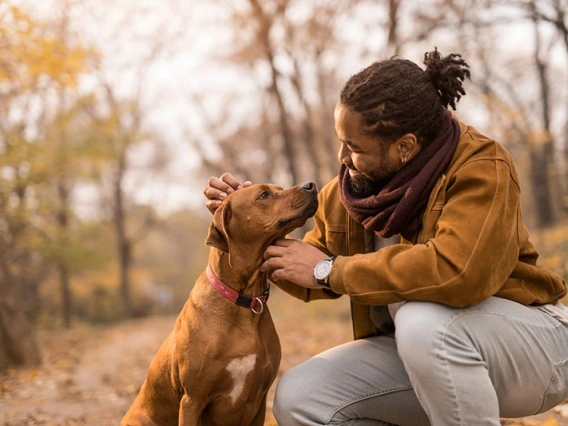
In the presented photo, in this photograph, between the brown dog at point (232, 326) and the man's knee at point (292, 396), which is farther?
the brown dog at point (232, 326)

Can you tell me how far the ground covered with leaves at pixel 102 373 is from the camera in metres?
4.55

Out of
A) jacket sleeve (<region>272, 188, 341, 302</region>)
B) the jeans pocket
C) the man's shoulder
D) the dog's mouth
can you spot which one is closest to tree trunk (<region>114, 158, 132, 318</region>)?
jacket sleeve (<region>272, 188, 341, 302</region>)

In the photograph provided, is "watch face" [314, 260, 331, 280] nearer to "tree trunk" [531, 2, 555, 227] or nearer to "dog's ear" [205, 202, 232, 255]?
"dog's ear" [205, 202, 232, 255]

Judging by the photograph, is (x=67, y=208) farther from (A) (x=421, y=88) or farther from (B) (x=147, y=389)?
(A) (x=421, y=88)

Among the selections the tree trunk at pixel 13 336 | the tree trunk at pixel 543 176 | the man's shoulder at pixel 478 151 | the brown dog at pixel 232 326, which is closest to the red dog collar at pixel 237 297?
the brown dog at pixel 232 326

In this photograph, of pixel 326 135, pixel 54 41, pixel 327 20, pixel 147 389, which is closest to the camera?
pixel 147 389

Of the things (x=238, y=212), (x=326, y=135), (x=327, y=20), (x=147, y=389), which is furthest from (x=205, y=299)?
(x=326, y=135)

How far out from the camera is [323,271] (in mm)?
2664

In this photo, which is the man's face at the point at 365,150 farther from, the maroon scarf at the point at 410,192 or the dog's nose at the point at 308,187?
the dog's nose at the point at 308,187

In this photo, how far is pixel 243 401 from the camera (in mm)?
Result: 3098

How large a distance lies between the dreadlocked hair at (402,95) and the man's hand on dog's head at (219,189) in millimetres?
918

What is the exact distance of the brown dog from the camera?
9.78ft

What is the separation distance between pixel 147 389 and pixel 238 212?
1213 millimetres

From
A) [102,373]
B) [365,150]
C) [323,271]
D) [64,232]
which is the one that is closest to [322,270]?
[323,271]
